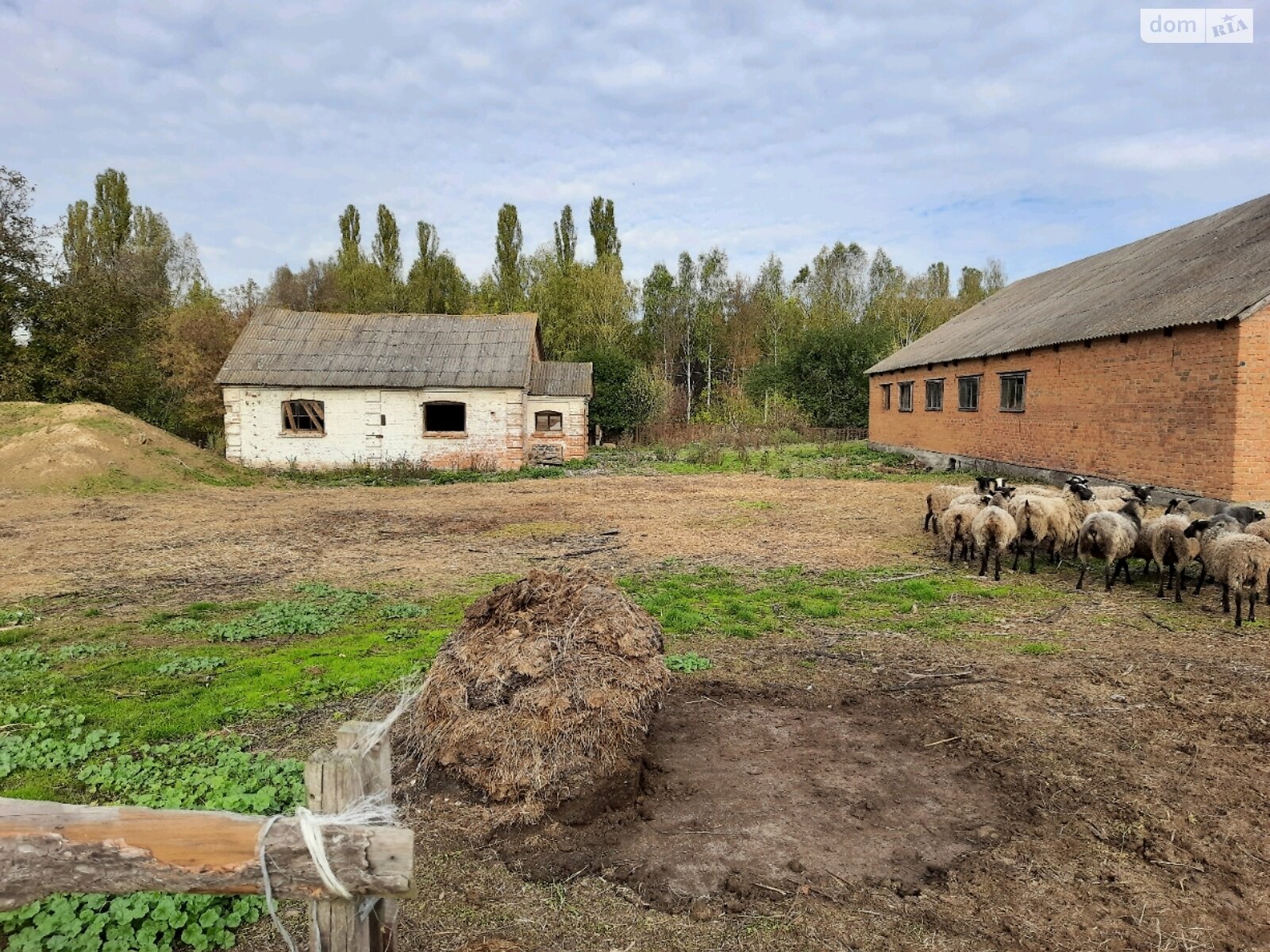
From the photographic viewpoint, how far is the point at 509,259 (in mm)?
47125

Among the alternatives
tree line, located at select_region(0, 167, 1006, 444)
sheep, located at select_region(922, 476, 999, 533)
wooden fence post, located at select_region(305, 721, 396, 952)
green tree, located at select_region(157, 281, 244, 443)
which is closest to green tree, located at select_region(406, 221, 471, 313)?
tree line, located at select_region(0, 167, 1006, 444)

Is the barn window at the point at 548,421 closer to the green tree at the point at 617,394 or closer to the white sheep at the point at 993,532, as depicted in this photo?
the green tree at the point at 617,394

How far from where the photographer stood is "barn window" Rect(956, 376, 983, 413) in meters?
21.4

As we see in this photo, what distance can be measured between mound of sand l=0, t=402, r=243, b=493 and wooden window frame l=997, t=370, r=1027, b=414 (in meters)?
22.2

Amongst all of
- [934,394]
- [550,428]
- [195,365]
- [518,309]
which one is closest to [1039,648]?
[934,394]

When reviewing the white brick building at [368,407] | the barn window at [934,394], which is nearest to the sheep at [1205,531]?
the barn window at [934,394]

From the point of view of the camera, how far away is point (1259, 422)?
12.1 metres

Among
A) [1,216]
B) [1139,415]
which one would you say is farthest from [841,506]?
[1,216]

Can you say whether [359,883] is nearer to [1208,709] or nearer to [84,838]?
[84,838]

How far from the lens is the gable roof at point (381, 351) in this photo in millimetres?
24594

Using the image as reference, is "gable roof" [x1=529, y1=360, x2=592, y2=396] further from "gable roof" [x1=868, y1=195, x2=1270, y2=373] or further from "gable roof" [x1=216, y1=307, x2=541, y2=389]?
"gable roof" [x1=868, y1=195, x2=1270, y2=373]

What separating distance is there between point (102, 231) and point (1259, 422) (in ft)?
167

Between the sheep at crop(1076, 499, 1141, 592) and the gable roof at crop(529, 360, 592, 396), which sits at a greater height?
the gable roof at crop(529, 360, 592, 396)

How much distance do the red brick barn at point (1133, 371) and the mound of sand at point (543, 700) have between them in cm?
1268
